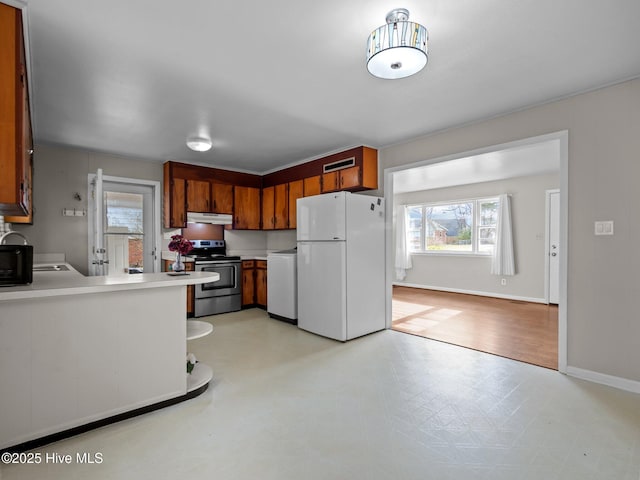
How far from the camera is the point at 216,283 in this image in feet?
16.4

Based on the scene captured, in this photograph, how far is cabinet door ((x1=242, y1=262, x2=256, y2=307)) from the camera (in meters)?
5.38

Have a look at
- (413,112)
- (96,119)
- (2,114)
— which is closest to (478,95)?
(413,112)

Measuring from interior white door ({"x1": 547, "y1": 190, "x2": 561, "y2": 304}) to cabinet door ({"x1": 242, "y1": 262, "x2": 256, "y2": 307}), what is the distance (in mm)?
5086

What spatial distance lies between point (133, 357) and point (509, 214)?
6.40 meters

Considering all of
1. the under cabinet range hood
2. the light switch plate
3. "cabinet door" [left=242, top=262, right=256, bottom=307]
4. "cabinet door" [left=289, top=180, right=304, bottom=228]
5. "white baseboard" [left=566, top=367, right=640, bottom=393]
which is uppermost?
"cabinet door" [left=289, top=180, right=304, bottom=228]

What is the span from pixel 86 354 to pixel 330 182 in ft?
10.9

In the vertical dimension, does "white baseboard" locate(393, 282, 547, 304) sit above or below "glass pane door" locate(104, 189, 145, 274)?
below

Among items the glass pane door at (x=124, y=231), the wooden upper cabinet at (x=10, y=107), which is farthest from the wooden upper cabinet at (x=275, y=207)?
the wooden upper cabinet at (x=10, y=107)

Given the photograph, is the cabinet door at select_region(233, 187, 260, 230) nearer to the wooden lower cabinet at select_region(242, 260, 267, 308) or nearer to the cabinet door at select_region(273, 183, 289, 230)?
the cabinet door at select_region(273, 183, 289, 230)

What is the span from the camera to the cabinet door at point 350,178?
4.18m

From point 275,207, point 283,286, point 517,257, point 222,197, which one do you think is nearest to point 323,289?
point 283,286

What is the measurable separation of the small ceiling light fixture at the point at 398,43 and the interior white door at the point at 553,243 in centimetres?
516

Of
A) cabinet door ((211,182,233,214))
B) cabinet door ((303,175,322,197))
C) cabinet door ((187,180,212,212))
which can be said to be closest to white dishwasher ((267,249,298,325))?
cabinet door ((303,175,322,197))

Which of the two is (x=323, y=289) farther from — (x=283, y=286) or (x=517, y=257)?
(x=517, y=257)
